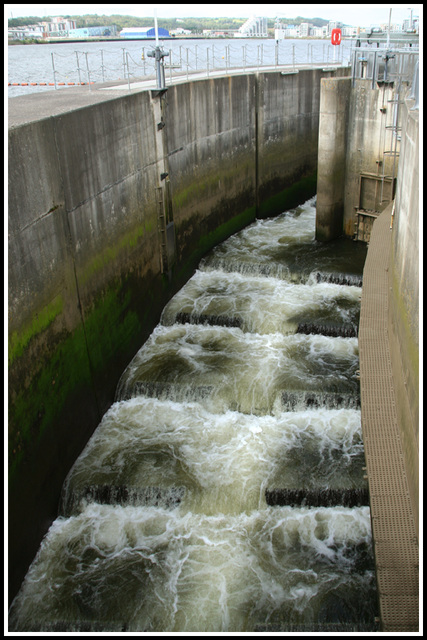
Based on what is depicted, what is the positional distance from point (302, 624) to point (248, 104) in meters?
18.0

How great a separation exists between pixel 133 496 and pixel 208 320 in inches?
244

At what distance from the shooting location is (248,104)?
21359mm

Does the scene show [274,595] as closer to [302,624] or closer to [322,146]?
[302,624]

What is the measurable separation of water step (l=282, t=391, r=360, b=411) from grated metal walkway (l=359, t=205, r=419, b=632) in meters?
2.20

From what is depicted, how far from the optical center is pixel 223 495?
10344mm

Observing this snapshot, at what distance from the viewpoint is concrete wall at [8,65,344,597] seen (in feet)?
31.0

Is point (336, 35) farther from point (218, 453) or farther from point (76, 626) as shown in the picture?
point (76, 626)

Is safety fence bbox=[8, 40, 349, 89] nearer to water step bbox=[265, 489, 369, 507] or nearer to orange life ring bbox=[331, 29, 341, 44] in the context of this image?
orange life ring bbox=[331, 29, 341, 44]

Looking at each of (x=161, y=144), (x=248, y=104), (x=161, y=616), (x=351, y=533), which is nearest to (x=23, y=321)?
(x=161, y=616)

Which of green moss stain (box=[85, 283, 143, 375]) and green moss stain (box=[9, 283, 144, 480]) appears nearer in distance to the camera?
green moss stain (box=[9, 283, 144, 480])

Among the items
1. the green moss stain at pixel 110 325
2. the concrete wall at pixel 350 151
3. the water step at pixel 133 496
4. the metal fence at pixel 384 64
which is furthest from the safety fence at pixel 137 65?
the water step at pixel 133 496

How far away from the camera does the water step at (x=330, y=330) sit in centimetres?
1452

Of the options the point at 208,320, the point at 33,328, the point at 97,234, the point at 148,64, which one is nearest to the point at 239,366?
the point at 208,320

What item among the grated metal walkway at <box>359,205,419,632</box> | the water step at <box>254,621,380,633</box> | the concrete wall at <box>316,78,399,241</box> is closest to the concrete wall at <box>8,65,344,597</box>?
the concrete wall at <box>316,78,399,241</box>
